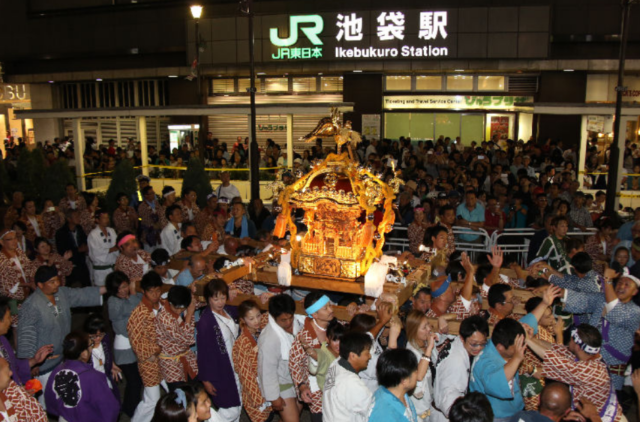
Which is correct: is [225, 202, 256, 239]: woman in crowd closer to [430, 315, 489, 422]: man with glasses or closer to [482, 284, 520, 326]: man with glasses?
[482, 284, 520, 326]: man with glasses

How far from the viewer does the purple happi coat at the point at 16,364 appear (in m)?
4.66

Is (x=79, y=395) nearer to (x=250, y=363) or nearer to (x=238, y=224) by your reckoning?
(x=250, y=363)

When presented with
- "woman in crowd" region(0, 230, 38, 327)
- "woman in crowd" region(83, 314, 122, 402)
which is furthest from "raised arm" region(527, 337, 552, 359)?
"woman in crowd" region(0, 230, 38, 327)

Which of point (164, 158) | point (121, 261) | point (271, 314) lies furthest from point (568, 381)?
point (164, 158)

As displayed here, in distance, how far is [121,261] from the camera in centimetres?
693

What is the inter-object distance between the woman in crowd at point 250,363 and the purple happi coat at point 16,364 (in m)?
1.75

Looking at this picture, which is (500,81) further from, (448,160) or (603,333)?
(603,333)

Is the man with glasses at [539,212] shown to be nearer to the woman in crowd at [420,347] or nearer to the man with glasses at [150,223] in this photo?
the woman in crowd at [420,347]

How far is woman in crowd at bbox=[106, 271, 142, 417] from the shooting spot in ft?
18.6

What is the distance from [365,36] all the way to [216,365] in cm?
1577

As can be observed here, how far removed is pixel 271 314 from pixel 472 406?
6.53 feet

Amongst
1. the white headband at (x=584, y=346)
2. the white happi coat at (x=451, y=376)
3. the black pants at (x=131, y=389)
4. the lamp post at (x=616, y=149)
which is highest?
the lamp post at (x=616, y=149)

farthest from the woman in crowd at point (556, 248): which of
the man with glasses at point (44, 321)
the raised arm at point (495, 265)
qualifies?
the man with glasses at point (44, 321)

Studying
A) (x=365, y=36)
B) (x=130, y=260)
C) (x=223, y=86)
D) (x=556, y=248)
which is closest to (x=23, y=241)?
(x=130, y=260)
